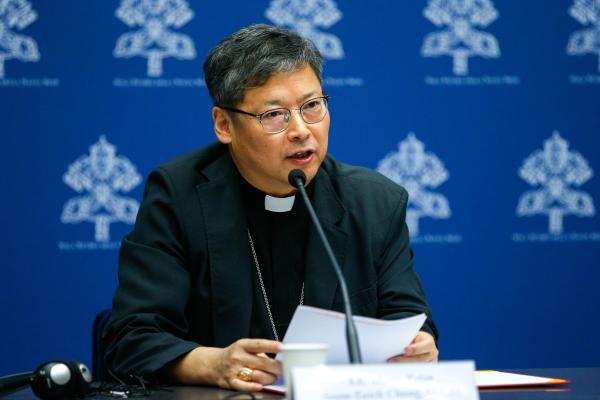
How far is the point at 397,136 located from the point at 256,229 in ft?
4.57

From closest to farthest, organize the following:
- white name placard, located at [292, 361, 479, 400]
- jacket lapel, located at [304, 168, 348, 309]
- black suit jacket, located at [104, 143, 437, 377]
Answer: white name placard, located at [292, 361, 479, 400] → black suit jacket, located at [104, 143, 437, 377] → jacket lapel, located at [304, 168, 348, 309]

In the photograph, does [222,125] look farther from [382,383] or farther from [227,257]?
[382,383]

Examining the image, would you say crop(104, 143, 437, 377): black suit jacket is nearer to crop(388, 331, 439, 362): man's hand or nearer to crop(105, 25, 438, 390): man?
crop(105, 25, 438, 390): man

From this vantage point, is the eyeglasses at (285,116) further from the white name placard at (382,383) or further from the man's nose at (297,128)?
the white name placard at (382,383)

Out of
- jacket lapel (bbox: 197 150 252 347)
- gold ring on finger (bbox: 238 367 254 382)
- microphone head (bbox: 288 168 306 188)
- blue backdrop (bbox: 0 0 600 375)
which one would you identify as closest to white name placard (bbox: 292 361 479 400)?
gold ring on finger (bbox: 238 367 254 382)

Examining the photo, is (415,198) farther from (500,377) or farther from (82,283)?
(500,377)

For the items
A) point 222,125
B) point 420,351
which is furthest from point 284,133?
point 420,351

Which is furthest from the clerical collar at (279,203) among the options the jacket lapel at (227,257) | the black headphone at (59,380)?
the black headphone at (59,380)

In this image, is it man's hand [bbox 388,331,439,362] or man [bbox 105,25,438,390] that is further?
man [bbox 105,25,438,390]

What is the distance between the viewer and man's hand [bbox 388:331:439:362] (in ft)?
5.34

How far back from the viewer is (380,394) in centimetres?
115

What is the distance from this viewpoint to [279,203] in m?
2.35

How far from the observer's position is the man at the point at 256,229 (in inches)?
81.8

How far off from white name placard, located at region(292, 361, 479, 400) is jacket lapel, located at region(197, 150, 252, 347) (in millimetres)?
959
